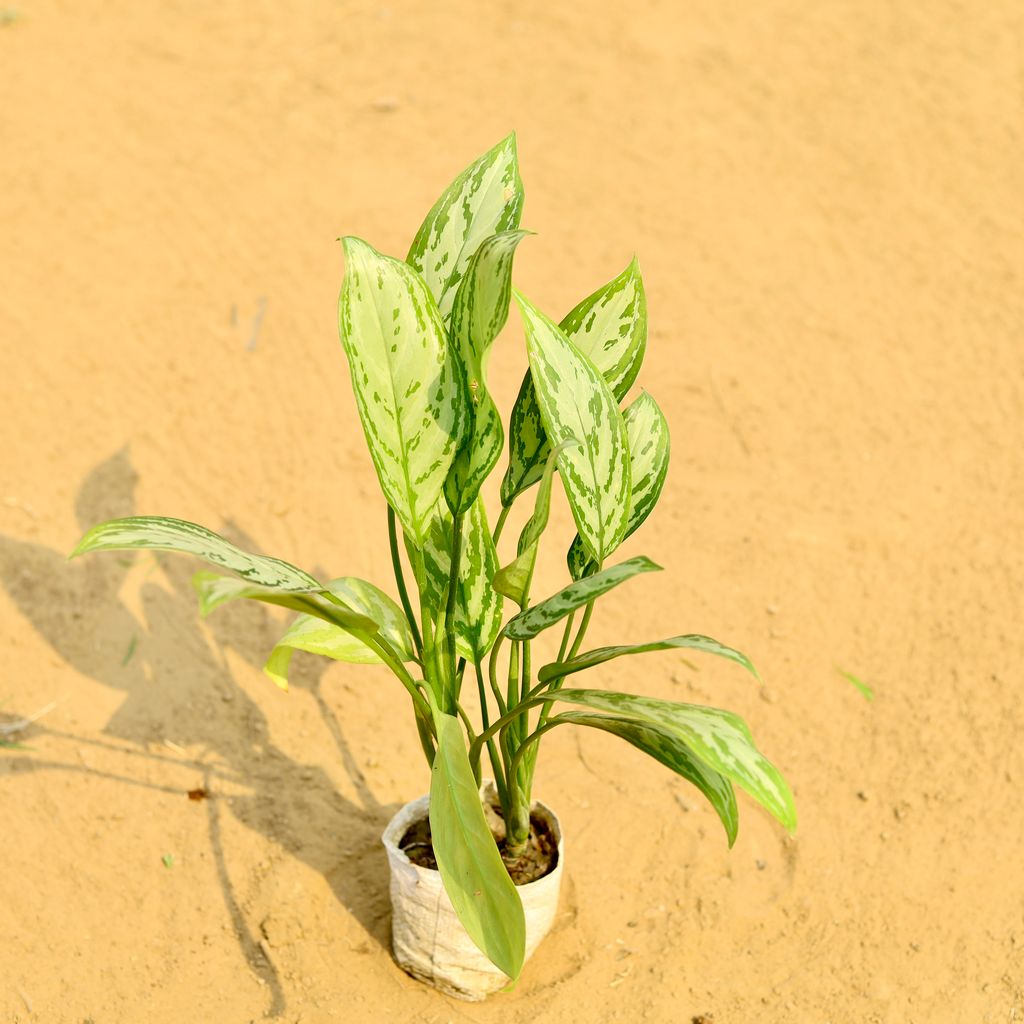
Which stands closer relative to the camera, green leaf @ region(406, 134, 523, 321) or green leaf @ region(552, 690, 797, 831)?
green leaf @ region(552, 690, 797, 831)

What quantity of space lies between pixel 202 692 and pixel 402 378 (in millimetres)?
874

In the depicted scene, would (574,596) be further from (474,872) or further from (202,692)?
(202,692)

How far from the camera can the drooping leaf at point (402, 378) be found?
117cm

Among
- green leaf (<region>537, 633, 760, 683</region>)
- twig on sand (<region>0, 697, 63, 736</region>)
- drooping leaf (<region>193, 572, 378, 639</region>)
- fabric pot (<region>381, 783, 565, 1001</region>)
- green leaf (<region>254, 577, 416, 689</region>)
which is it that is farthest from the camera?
twig on sand (<region>0, 697, 63, 736</region>)

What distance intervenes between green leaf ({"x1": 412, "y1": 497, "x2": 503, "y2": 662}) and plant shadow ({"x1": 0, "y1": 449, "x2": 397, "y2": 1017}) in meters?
0.49

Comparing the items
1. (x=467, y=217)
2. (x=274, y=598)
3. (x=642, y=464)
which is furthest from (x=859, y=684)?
(x=274, y=598)

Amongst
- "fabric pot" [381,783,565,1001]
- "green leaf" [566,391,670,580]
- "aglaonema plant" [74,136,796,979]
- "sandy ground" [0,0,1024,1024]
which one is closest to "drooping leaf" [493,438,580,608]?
"aglaonema plant" [74,136,796,979]

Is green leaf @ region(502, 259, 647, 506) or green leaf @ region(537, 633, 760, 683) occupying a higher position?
green leaf @ region(502, 259, 647, 506)

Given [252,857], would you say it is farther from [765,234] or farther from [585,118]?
[585,118]

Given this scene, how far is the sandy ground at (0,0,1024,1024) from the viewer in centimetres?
163

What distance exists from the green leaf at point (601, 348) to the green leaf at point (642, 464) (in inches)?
1.8

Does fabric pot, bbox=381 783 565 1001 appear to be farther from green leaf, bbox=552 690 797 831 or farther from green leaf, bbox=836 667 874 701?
green leaf, bbox=836 667 874 701

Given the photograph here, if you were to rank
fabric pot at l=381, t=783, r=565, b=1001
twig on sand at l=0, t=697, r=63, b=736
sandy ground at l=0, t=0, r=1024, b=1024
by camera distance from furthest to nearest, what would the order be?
twig on sand at l=0, t=697, r=63, b=736
sandy ground at l=0, t=0, r=1024, b=1024
fabric pot at l=381, t=783, r=565, b=1001

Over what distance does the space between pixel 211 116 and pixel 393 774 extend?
5.79 feet
